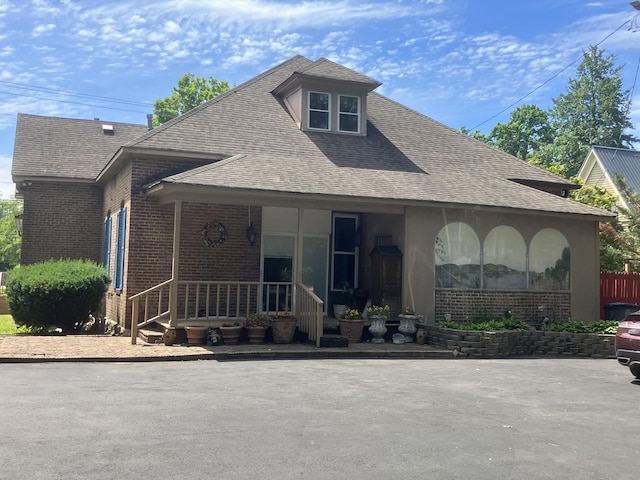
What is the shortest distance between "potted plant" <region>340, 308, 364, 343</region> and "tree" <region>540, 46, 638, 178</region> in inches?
1728

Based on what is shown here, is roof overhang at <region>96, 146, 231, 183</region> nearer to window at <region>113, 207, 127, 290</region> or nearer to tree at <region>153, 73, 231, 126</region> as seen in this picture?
window at <region>113, 207, 127, 290</region>

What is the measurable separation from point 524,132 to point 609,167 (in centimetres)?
2410

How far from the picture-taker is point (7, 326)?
18.0 metres

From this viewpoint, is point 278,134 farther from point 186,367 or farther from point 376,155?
point 186,367

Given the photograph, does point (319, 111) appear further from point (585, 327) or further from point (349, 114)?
point (585, 327)

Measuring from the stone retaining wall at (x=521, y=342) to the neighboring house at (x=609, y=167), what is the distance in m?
22.5

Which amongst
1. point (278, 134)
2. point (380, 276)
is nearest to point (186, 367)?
point (380, 276)

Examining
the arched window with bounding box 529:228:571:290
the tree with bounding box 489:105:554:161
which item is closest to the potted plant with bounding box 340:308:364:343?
the arched window with bounding box 529:228:571:290

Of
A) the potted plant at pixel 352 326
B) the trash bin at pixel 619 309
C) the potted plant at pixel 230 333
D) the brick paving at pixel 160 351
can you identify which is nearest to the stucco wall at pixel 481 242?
the trash bin at pixel 619 309

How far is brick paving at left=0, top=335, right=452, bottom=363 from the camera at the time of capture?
10641 mm

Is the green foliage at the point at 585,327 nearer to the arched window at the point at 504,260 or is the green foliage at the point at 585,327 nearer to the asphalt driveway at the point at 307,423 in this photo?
the arched window at the point at 504,260

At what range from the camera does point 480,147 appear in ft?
65.7

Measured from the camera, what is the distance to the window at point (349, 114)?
59.0ft

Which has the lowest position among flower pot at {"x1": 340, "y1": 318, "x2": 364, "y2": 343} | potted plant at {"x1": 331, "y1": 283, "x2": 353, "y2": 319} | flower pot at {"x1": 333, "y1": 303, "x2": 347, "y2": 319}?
flower pot at {"x1": 340, "y1": 318, "x2": 364, "y2": 343}
